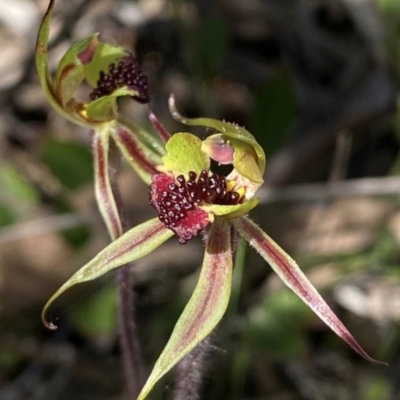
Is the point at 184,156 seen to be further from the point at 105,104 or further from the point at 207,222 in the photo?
the point at 105,104

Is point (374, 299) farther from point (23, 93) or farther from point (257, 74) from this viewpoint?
point (23, 93)

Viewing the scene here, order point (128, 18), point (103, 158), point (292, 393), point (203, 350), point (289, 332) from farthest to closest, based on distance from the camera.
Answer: point (128, 18)
point (292, 393)
point (289, 332)
point (103, 158)
point (203, 350)

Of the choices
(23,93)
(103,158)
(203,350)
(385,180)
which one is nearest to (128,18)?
(23,93)

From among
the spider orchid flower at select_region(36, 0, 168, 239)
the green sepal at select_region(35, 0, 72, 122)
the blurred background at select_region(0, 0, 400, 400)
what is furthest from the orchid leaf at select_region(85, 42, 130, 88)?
the blurred background at select_region(0, 0, 400, 400)

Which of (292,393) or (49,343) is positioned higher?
(49,343)

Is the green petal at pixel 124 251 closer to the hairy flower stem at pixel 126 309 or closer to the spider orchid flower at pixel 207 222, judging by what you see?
the spider orchid flower at pixel 207 222

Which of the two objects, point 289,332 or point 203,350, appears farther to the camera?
point 289,332
